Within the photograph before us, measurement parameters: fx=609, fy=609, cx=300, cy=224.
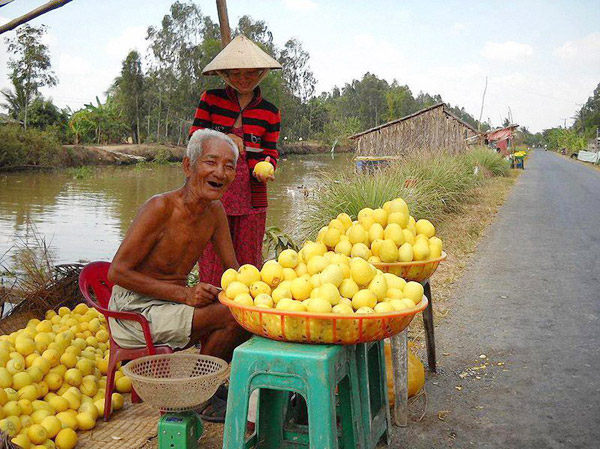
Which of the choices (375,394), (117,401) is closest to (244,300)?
(375,394)

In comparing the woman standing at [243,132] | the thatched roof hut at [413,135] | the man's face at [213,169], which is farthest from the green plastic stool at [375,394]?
the thatched roof hut at [413,135]

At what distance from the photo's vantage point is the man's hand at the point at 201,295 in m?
2.96

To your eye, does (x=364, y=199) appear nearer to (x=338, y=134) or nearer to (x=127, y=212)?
(x=127, y=212)

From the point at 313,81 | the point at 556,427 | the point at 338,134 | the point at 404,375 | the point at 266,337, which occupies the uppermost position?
the point at 313,81

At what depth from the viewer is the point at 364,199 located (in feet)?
28.5

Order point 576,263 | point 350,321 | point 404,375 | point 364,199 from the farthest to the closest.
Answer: point 364,199 → point 576,263 → point 404,375 → point 350,321

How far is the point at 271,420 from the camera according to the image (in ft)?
8.68

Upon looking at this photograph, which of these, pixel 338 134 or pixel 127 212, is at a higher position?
pixel 338 134

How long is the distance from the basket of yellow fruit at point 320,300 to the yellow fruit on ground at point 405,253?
395 millimetres

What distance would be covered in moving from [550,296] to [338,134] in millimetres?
72089

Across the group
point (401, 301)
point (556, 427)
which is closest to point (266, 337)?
point (401, 301)

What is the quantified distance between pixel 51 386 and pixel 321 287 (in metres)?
1.85

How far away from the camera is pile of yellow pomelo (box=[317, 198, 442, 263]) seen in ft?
9.53

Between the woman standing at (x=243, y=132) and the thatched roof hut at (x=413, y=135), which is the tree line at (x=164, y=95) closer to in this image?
the thatched roof hut at (x=413, y=135)
